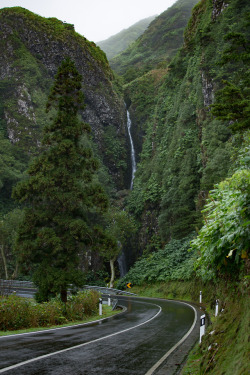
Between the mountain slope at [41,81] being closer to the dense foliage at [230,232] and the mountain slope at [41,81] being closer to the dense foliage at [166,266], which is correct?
the dense foliage at [166,266]

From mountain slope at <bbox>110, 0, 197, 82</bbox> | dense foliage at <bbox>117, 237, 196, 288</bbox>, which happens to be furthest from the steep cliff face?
mountain slope at <bbox>110, 0, 197, 82</bbox>

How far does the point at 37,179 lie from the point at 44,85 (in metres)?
43.8

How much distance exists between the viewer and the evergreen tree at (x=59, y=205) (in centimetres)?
1628

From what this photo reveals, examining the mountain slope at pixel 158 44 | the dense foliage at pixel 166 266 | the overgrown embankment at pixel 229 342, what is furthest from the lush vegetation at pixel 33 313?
the mountain slope at pixel 158 44

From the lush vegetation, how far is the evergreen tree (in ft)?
5.85

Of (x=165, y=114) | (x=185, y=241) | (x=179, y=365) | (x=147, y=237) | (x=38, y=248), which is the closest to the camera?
(x=179, y=365)

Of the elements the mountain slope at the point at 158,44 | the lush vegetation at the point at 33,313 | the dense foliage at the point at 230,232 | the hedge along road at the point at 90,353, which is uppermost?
the mountain slope at the point at 158,44

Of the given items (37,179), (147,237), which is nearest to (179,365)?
(37,179)

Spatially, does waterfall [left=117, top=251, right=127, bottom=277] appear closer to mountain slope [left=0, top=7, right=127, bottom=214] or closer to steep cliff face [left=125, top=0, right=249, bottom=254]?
steep cliff face [left=125, top=0, right=249, bottom=254]

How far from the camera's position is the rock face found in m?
52.4

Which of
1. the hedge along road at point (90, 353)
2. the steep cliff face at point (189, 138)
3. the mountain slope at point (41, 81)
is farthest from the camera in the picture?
the mountain slope at point (41, 81)

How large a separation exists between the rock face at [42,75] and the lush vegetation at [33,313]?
39.9m

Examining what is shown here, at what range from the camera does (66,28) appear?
59.3 m

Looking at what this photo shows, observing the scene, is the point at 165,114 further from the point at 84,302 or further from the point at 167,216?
the point at 84,302
